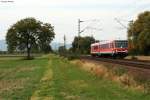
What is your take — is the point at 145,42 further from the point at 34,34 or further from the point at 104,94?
the point at 104,94

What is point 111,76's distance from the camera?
96.3ft

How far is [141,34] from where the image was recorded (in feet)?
355

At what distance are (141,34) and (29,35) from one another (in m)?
29.4

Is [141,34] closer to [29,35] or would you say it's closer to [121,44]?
[29,35]

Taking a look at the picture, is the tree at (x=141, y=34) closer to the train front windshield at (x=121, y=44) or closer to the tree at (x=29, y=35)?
the tree at (x=29, y=35)

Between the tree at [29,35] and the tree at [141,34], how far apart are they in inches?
821

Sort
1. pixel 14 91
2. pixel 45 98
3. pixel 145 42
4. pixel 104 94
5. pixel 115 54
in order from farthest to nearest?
pixel 145 42 → pixel 115 54 → pixel 14 91 → pixel 104 94 → pixel 45 98

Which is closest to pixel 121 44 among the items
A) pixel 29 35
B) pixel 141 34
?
pixel 141 34

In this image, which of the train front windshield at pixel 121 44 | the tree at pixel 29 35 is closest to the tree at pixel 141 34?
the tree at pixel 29 35

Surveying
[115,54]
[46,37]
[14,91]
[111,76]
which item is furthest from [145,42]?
[14,91]

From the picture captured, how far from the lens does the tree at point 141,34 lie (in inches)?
4131

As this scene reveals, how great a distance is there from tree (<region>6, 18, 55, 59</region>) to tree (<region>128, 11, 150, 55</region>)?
20.9 metres

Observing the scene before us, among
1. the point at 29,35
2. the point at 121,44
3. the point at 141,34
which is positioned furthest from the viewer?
the point at 29,35

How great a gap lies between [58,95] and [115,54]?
163 ft
